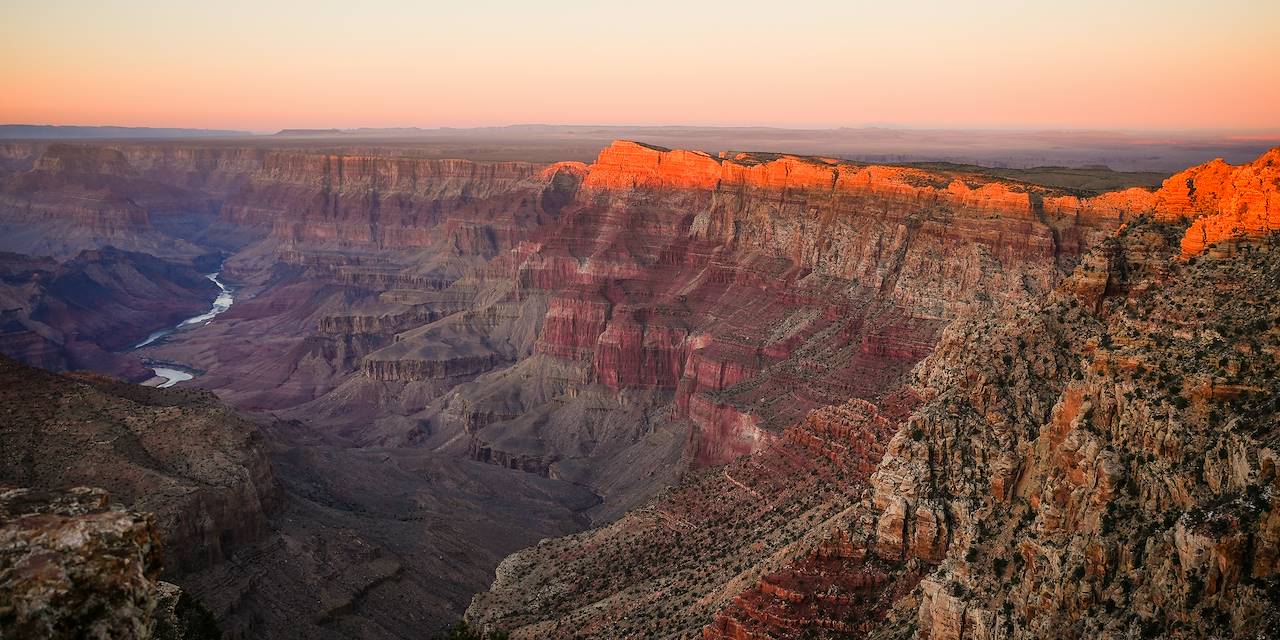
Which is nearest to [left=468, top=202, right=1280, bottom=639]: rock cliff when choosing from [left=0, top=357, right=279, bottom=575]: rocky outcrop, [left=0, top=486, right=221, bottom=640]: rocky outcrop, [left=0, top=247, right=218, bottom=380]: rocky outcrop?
[left=0, top=357, right=279, bottom=575]: rocky outcrop

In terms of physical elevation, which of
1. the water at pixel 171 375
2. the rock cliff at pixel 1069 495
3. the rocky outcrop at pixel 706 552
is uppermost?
the rock cliff at pixel 1069 495

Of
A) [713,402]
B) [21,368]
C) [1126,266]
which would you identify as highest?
[1126,266]

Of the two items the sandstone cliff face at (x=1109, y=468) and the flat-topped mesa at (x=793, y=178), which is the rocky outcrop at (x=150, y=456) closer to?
the sandstone cliff face at (x=1109, y=468)

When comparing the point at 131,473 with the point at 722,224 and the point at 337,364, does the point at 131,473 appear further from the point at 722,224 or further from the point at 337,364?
the point at 337,364

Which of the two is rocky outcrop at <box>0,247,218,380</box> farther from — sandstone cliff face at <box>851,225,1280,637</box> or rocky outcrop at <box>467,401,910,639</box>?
sandstone cliff face at <box>851,225,1280,637</box>

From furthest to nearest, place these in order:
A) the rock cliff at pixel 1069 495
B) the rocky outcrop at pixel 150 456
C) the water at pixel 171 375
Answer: the water at pixel 171 375 < the rocky outcrop at pixel 150 456 < the rock cliff at pixel 1069 495

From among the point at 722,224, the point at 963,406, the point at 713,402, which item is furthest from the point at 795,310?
the point at 963,406

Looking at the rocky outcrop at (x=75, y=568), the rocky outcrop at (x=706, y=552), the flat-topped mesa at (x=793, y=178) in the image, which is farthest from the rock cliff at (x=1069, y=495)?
the flat-topped mesa at (x=793, y=178)
